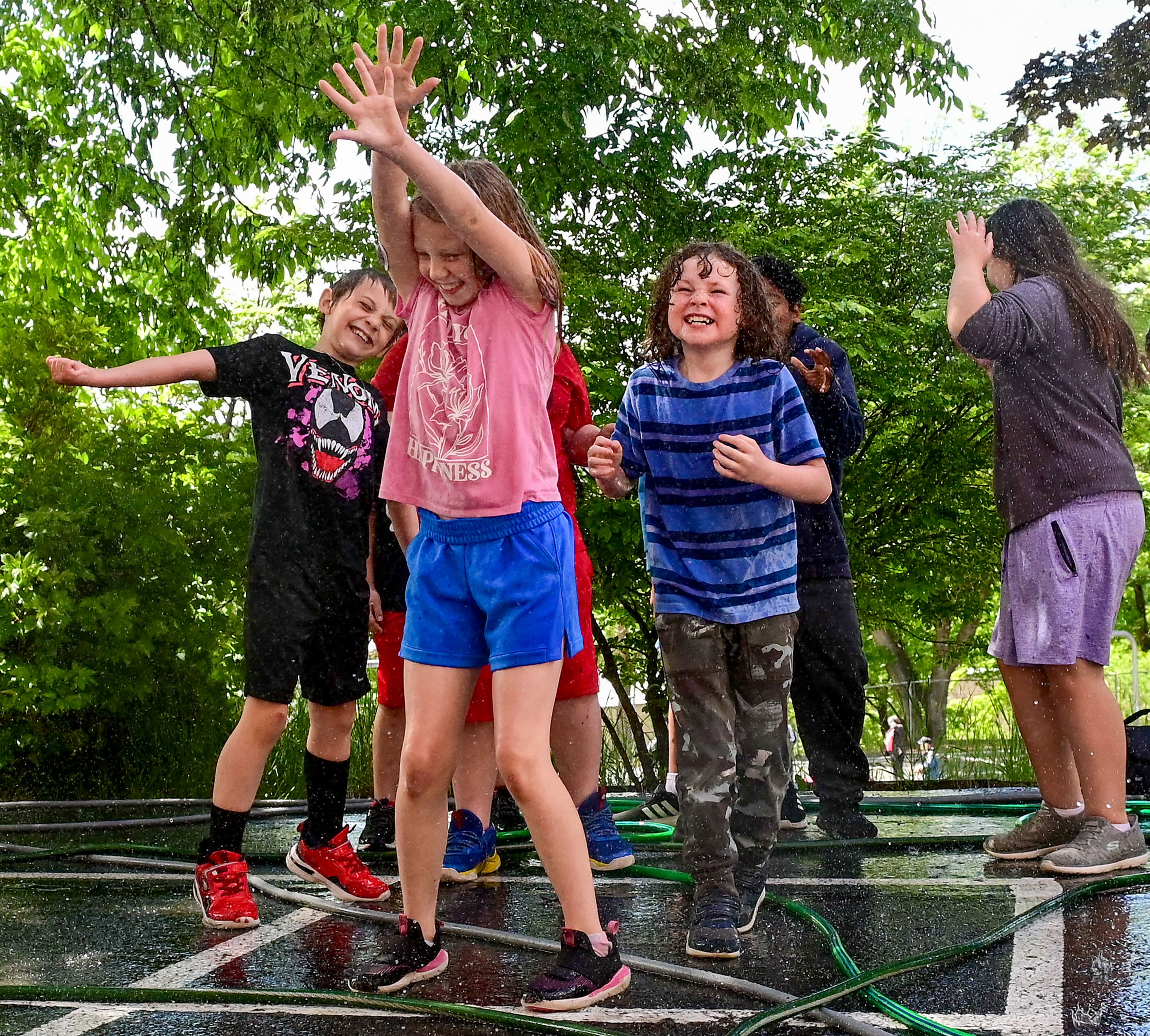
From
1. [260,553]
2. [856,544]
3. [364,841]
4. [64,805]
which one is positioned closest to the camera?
[260,553]

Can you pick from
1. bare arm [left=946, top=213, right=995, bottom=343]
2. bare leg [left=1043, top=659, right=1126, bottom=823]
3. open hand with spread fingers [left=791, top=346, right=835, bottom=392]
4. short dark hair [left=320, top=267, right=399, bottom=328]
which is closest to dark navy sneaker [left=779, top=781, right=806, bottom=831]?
bare leg [left=1043, top=659, right=1126, bottom=823]

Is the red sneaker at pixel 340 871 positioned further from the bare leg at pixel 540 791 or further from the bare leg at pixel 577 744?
the bare leg at pixel 540 791

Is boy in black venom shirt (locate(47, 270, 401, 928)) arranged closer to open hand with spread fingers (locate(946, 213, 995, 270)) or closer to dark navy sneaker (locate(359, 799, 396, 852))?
dark navy sneaker (locate(359, 799, 396, 852))

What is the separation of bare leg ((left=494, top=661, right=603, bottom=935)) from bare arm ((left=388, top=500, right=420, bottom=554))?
1.27 meters

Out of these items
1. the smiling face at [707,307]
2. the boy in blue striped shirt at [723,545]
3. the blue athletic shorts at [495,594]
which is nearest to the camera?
the blue athletic shorts at [495,594]

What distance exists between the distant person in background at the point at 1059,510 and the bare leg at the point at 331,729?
7.09 ft

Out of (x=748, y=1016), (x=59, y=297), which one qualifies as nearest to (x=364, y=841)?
(x=748, y=1016)

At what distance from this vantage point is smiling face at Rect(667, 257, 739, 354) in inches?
140

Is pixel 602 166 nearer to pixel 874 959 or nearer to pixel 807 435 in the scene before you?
pixel 807 435

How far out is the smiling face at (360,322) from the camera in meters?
4.14

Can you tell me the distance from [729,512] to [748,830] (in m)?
0.90

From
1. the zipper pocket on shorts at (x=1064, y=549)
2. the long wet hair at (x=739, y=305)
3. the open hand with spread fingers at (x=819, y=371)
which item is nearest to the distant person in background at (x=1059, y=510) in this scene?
the zipper pocket on shorts at (x=1064, y=549)

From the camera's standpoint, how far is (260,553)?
12.7 feet

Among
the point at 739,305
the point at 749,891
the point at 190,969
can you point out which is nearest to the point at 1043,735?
the point at 749,891
